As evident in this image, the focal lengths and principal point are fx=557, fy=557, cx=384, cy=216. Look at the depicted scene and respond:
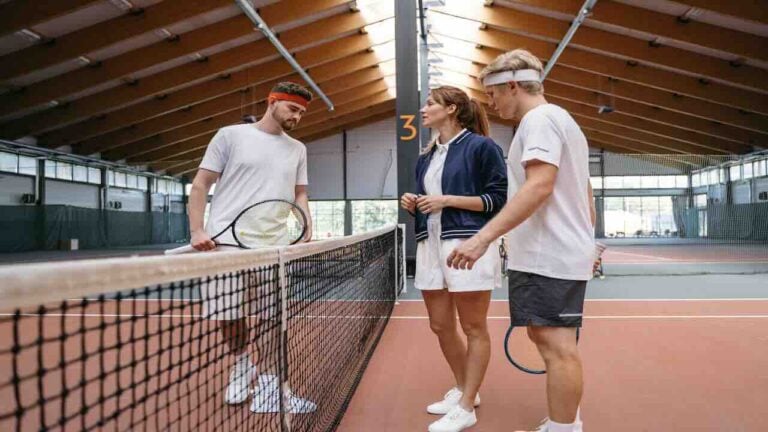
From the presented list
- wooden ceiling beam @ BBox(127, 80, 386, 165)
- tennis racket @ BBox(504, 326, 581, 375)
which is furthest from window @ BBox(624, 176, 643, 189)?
tennis racket @ BBox(504, 326, 581, 375)

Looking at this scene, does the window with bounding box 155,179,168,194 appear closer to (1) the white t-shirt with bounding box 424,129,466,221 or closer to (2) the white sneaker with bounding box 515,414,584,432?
(1) the white t-shirt with bounding box 424,129,466,221

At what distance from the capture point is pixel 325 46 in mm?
14445

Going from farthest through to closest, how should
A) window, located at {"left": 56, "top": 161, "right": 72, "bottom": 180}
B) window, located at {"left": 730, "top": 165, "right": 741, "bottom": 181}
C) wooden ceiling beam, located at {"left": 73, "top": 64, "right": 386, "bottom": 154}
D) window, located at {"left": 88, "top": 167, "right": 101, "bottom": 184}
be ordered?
window, located at {"left": 730, "top": 165, "right": 741, "bottom": 181} < window, located at {"left": 88, "top": 167, "right": 101, "bottom": 184} < window, located at {"left": 56, "top": 161, "right": 72, "bottom": 180} < wooden ceiling beam, located at {"left": 73, "top": 64, "right": 386, "bottom": 154}

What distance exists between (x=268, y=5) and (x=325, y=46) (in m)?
3.29

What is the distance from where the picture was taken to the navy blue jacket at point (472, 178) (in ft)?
7.04

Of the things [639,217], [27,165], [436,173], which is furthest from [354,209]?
[436,173]

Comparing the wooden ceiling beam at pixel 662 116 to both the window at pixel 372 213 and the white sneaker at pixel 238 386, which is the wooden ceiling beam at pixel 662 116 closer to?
the window at pixel 372 213

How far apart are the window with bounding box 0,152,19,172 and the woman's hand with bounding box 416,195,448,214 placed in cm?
1760

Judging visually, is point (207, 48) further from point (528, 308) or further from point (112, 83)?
point (528, 308)

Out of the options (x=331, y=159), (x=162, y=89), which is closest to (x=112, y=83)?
(x=162, y=89)

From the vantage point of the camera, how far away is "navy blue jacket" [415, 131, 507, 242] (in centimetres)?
214

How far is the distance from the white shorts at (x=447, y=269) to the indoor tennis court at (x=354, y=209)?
0.10ft

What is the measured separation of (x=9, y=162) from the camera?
16.1 metres

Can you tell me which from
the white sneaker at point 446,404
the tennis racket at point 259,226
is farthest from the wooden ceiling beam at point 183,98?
the white sneaker at point 446,404
